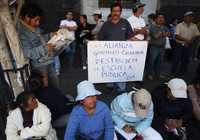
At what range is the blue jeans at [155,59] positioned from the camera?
7953 mm

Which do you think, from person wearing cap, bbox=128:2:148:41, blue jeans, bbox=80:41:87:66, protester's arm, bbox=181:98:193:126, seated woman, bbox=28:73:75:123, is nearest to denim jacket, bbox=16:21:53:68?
seated woman, bbox=28:73:75:123

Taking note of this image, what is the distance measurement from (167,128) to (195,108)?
0.43 metres

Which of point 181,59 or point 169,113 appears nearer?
point 169,113

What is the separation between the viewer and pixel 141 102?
4215mm

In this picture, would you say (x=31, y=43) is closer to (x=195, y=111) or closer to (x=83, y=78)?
(x=195, y=111)

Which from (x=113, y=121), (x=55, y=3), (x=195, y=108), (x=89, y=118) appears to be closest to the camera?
(x=89, y=118)

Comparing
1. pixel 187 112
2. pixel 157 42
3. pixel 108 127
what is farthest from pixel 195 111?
pixel 157 42

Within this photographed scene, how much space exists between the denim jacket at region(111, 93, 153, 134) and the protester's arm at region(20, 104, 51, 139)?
29.8 inches

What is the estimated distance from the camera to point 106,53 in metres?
6.06

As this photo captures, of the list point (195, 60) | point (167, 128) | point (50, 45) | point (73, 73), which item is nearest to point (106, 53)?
point (50, 45)

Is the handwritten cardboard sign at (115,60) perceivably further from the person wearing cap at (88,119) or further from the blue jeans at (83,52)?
the blue jeans at (83,52)

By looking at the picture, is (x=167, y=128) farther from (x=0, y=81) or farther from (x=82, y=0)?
(x=82, y=0)

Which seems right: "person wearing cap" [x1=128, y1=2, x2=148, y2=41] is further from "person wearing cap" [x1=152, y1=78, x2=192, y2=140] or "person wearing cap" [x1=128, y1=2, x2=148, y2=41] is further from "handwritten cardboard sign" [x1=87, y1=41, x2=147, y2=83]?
"person wearing cap" [x1=152, y1=78, x2=192, y2=140]

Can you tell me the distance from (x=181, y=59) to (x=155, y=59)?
0.79m
